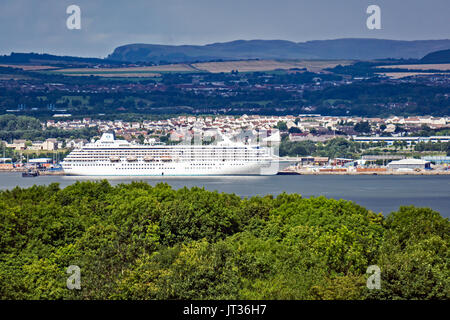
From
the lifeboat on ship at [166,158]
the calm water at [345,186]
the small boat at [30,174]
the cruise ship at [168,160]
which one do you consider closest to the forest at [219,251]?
the calm water at [345,186]

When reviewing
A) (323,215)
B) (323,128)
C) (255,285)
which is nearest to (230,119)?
(323,128)

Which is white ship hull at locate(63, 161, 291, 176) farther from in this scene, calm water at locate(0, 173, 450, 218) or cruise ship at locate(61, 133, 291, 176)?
calm water at locate(0, 173, 450, 218)

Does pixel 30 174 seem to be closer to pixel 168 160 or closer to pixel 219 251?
pixel 168 160

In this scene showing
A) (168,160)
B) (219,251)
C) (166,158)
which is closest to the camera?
(219,251)

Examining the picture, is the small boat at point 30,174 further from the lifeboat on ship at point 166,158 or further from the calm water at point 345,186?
the lifeboat on ship at point 166,158

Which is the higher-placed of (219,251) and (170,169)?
(219,251)

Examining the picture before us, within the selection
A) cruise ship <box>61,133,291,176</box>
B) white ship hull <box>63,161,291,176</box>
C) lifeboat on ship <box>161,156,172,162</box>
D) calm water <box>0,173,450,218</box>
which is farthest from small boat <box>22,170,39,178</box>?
lifeboat on ship <box>161,156,172,162</box>

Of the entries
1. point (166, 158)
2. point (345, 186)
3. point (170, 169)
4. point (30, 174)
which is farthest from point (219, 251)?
point (30, 174)
